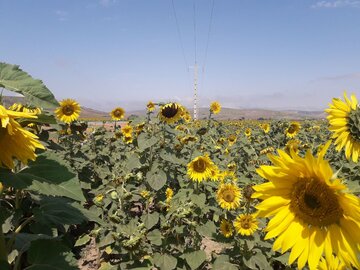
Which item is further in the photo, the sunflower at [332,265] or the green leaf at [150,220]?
the green leaf at [150,220]

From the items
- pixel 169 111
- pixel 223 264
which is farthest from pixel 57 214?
pixel 169 111

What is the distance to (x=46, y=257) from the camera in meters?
1.78

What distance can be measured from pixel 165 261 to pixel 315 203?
2.54m

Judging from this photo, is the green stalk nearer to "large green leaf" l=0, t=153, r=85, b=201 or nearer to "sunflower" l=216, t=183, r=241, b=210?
"large green leaf" l=0, t=153, r=85, b=201

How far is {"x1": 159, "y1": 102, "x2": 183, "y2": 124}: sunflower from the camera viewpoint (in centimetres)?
562

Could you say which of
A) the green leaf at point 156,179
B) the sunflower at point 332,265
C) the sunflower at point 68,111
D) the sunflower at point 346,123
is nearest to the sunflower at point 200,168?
the green leaf at point 156,179

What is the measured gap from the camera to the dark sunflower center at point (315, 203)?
68.9 inches

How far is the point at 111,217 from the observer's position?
157 inches

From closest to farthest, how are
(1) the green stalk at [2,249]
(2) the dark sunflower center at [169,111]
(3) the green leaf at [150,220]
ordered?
(1) the green stalk at [2,249] < (3) the green leaf at [150,220] < (2) the dark sunflower center at [169,111]

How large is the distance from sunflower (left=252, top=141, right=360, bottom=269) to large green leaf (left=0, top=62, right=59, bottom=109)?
104cm

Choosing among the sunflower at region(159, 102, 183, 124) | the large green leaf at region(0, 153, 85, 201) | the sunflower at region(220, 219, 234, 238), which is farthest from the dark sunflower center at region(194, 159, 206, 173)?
the large green leaf at region(0, 153, 85, 201)

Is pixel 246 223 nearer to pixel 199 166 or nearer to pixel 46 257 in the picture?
pixel 199 166

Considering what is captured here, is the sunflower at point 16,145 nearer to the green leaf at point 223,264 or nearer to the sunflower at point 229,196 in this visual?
the green leaf at point 223,264

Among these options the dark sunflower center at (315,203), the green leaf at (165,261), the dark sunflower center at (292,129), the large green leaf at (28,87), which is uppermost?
the large green leaf at (28,87)
